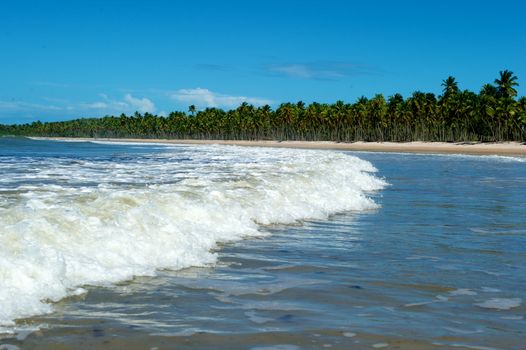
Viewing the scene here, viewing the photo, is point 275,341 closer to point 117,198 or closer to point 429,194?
point 117,198

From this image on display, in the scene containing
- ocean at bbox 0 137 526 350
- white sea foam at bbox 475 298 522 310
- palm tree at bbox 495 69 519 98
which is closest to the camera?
ocean at bbox 0 137 526 350

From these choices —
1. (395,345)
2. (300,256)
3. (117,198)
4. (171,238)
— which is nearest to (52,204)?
(117,198)

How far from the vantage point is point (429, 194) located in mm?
18484

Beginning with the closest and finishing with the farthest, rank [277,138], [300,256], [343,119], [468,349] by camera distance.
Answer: [468,349]
[300,256]
[343,119]
[277,138]

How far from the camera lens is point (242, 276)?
6.80 metres

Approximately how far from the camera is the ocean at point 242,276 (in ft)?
15.3

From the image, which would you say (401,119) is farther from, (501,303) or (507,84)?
(501,303)

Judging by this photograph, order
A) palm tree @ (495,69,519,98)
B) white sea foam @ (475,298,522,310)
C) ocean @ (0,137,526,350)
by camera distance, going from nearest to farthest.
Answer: ocean @ (0,137,526,350)
white sea foam @ (475,298,522,310)
palm tree @ (495,69,519,98)

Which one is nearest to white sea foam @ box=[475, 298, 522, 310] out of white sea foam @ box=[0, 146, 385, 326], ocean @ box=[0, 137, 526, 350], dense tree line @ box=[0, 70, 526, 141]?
ocean @ box=[0, 137, 526, 350]

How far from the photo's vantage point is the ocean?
4.65m

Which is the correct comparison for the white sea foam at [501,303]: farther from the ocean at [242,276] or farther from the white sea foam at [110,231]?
the white sea foam at [110,231]

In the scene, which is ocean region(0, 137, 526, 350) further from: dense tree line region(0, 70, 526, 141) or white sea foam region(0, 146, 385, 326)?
dense tree line region(0, 70, 526, 141)

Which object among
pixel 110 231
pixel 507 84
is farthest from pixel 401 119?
pixel 110 231

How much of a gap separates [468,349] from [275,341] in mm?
1396
